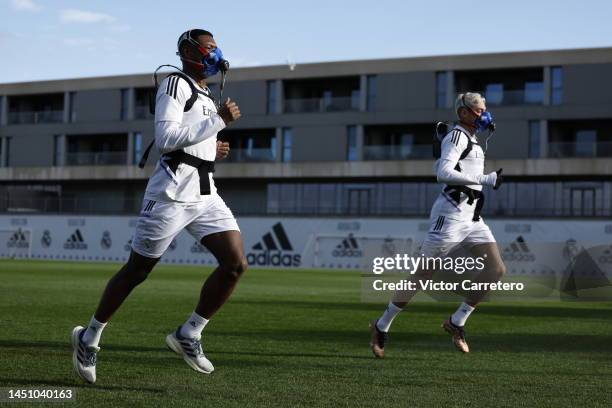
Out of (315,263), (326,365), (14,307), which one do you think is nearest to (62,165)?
(315,263)

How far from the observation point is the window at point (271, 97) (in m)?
58.2

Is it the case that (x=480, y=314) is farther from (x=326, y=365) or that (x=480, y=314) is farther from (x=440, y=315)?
(x=326, y=365)

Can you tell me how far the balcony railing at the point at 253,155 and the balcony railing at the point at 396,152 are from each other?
6.28 meters

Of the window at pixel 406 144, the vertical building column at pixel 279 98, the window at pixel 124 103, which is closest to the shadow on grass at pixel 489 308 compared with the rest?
the window at pixel 406 144

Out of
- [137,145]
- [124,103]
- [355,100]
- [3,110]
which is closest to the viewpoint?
[355,100]

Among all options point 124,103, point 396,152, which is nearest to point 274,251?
point 396,152

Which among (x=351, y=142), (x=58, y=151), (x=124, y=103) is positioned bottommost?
(x=58, y=151)

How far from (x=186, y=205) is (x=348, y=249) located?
39253mm

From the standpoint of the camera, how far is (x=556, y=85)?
51562 millimetres

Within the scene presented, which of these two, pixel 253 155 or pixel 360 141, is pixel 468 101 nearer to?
pixel 360 141

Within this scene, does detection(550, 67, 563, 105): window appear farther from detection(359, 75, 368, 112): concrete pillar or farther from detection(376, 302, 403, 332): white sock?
detection(376, 302, 403, 332): white sock

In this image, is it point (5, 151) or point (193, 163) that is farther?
point (5, 151)

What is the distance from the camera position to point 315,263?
149 ft

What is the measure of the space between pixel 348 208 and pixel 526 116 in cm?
1172
